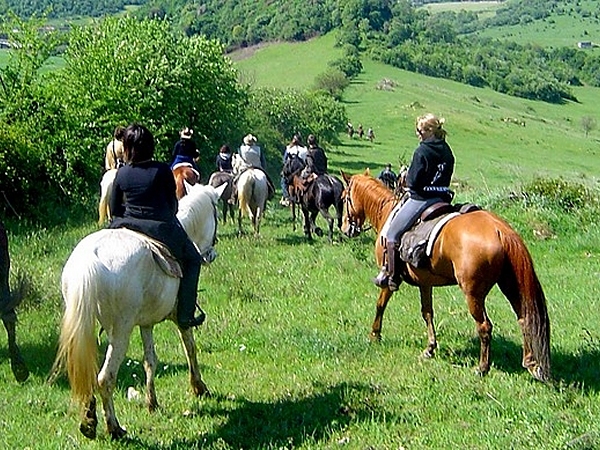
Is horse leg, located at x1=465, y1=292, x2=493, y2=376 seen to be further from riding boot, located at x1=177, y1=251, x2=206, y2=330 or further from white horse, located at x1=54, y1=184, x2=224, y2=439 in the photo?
white horse, located at x1=54, y1=184, x2=224, y2=439

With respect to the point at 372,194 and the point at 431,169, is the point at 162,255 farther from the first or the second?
the point at 372,194

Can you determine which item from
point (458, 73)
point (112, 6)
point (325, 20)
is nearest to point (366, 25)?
point (325, 20)

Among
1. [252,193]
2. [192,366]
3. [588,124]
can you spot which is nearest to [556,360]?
[192,366]

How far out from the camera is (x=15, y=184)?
1856 cm

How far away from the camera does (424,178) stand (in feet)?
27.4

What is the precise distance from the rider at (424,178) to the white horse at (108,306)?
9.78 feet

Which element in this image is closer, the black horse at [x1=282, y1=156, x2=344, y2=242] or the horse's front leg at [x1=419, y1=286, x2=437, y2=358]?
the horse's front leg at [x1=419, y1=286, x2=437, y2=358]

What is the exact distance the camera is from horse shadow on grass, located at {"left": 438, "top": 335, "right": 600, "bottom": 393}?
748 cm

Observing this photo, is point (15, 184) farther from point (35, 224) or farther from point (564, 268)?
point (564, 268)

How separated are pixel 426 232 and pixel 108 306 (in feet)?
12.1

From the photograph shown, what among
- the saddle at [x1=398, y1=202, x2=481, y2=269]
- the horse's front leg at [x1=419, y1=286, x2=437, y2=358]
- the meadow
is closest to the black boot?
the saddle at [x1=398, y1=202, x2=481, y2=269]

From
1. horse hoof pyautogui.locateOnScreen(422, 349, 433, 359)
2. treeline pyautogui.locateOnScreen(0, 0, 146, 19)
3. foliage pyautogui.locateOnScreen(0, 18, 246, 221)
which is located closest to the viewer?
horse hoof pyautogui.locateOnScreen(422, 349, 433, 359)

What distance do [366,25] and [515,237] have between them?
426 feet

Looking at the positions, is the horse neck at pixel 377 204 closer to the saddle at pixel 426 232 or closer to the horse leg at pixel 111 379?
the saddle at pixel 426 232
